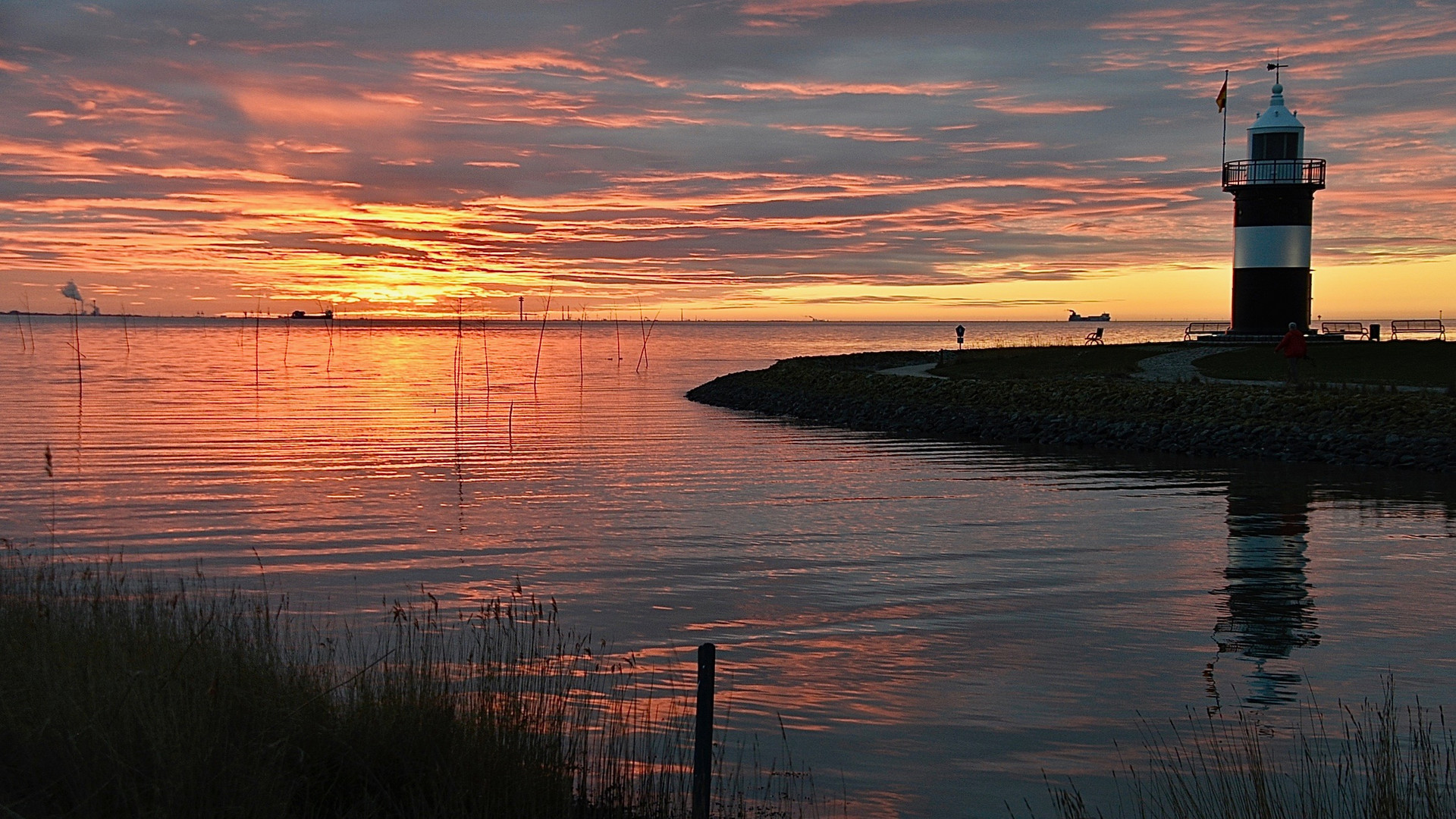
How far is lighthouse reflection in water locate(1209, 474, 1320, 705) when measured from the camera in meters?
11.4

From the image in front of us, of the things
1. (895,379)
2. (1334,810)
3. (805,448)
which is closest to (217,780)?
(1334,810)

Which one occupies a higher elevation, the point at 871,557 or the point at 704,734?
the point at 704,734

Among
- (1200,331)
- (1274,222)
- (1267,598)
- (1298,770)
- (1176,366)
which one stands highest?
(1274,222)

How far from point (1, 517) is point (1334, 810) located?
20192 mm

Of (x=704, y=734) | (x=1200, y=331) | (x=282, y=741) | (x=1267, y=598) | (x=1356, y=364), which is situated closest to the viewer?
(x=282, y=741)

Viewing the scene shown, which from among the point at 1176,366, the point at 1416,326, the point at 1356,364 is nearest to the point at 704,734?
the point at 1356,364

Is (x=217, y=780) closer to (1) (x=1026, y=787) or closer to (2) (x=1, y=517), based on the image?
(1) (x=1026, y=787)

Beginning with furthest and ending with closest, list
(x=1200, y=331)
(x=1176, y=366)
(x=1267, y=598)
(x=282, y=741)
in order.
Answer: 1. (x=1200, y=331)
2. (x=1176, y=366)
3. (x=1267, y=598)
4. (x=282, y=741)

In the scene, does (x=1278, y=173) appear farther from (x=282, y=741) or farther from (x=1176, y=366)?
(x=282, y=741)

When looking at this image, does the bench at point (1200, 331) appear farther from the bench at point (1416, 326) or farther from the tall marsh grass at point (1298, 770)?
the tall marsh grass at point (1298, 770)

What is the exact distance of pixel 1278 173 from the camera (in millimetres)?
53688

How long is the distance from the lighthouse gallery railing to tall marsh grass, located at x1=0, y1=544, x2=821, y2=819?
5200 cm

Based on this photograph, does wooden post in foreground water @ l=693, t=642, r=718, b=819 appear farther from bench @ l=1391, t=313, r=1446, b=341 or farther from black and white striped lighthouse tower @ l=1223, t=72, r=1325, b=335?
bench @ l=1391, t=313, r=1446, b=341

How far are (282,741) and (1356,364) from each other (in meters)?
42.1
